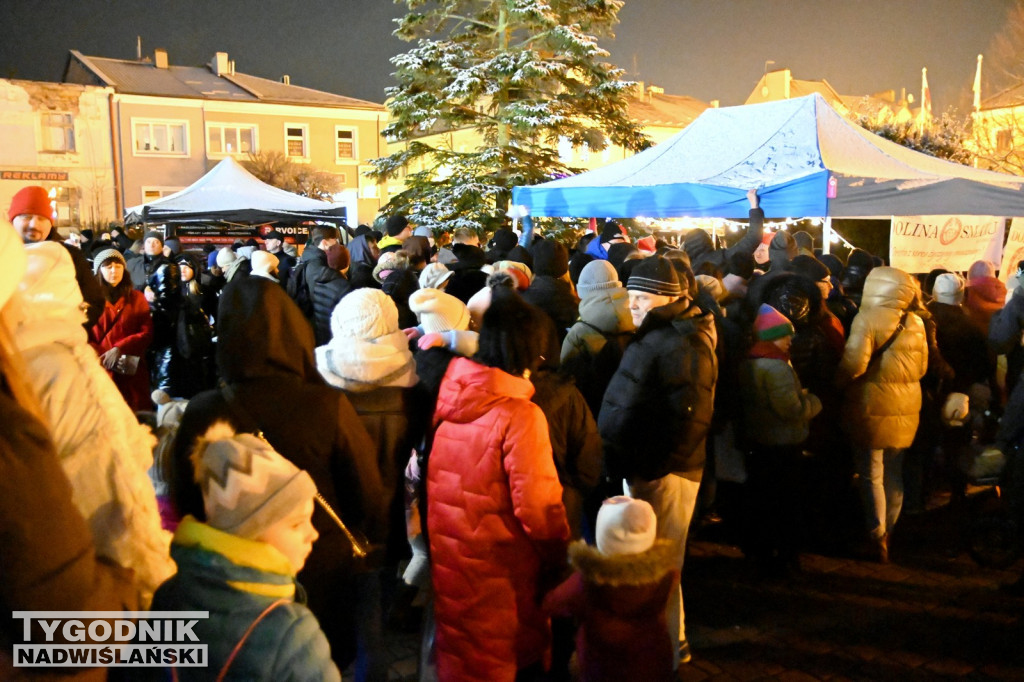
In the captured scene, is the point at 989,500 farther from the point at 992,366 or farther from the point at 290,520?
the point at 290,520

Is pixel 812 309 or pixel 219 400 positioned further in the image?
pixel 812 309

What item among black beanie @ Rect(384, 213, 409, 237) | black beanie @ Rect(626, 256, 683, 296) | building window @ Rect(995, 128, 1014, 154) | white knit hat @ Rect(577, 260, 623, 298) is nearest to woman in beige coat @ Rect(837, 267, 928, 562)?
white knit hat @ Rect(577, 260, 623, 298)

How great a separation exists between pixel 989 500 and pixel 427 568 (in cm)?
431

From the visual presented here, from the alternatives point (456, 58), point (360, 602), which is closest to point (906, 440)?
point (360, 602)

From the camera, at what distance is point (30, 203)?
5.09m

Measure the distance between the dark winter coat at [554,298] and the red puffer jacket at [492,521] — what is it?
2745 mm

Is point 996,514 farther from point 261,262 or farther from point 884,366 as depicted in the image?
point 261,262

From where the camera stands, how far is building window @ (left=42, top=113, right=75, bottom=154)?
1355 inches

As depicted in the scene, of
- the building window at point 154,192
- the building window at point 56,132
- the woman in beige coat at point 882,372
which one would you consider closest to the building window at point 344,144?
the building window at point 154,192

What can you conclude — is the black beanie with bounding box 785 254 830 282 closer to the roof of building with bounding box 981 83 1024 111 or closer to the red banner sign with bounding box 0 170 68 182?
the roof of building with bounding box 981 83 1024 111

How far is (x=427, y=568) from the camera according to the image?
4.21 meters

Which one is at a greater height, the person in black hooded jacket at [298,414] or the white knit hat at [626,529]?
the person in black hooded jacket at [298,414]

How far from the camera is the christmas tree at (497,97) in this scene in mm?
18078

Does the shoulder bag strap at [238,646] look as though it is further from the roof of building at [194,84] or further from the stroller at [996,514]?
the roof of building at [194,84]
